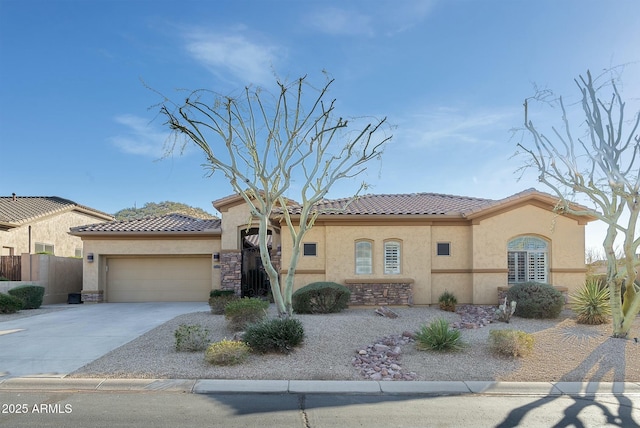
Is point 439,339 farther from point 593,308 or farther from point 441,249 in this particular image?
point 441,249

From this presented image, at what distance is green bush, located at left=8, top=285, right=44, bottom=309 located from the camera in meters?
18.0

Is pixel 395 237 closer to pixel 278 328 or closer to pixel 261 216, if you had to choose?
pixel 261 216

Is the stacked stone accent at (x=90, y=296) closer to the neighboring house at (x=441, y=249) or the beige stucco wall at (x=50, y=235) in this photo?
the beige stucco wall at (x=50, y=235)

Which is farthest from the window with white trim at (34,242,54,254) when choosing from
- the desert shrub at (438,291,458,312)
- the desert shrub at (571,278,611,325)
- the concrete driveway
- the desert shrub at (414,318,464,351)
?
the desert shrub at (571,278,611,325)

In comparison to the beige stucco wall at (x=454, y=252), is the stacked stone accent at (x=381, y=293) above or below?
below

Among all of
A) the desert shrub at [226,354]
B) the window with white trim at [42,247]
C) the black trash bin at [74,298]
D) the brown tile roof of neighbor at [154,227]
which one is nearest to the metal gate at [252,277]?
the brown tile roof of neighbor at [154,227]

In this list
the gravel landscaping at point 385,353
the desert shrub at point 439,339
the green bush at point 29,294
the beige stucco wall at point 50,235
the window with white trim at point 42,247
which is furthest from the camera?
the window with white trim at point 42,247

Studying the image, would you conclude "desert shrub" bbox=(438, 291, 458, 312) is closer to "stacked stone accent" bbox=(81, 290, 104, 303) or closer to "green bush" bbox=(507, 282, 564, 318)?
"green bush" bbox=(507, 282, 564, 318)

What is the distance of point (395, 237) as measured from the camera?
17.1m

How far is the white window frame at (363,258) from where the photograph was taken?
672 inches

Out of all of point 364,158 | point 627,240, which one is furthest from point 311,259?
point 627,240

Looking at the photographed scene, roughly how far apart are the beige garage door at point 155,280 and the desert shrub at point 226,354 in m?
12.5

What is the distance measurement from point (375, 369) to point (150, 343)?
17.7 ft

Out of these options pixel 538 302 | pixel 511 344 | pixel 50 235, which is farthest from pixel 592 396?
pixel 50 235
